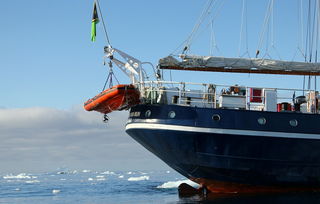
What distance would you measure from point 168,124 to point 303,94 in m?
6.39

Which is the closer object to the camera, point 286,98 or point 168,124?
point 168,124

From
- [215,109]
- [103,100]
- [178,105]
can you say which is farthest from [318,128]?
[103,100]

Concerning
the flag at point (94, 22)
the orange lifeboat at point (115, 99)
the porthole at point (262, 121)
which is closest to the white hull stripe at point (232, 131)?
the porthole at point (262, 121)

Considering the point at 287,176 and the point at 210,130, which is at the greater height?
the point at 210,130

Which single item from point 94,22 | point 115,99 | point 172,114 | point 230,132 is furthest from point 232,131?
point 94,22

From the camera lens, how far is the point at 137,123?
1891 centimetres

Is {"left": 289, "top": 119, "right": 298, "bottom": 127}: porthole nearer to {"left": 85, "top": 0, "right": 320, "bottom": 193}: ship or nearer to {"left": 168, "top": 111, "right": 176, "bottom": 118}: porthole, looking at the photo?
{"left": 85, "top": 0, "right": 320, "bottom": 193}: ship

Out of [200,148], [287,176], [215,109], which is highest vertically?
[215,109]

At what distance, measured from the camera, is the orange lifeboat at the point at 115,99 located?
18047mm

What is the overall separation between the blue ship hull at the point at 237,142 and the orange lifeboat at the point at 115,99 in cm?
51

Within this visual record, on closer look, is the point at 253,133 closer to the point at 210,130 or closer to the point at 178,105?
the point at 210,130

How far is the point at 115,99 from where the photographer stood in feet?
60.1

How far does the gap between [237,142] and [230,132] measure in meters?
0.55

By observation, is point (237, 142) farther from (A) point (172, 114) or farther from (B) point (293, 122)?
(A) point (172, 114)
